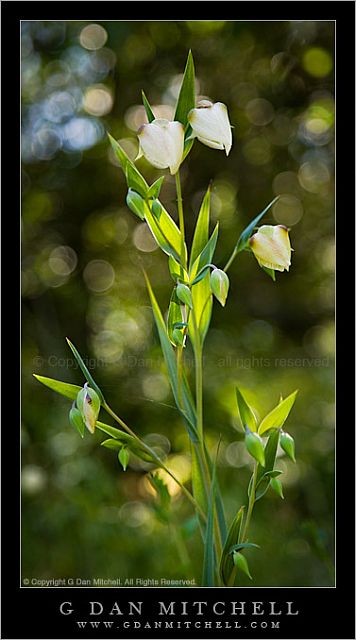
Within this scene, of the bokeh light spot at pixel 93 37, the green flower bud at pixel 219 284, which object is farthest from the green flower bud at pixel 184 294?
the bokeh light spot at pixel 93 37

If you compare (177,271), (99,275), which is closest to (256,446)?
(177,271)

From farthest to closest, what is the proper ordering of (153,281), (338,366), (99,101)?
(99,101)
(153,281)
(338,366)

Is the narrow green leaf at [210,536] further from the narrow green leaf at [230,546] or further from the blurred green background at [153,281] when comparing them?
the blurred green background at [153,281]

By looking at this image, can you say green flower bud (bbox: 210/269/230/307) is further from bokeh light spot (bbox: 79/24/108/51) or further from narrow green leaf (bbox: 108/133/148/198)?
bokeh light spot (bbox: 79/24/108/51)

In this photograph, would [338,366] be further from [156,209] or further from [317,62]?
[317,62]

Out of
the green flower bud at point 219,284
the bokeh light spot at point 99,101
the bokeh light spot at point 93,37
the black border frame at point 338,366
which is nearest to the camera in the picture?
the green flower bud at point 219,284
